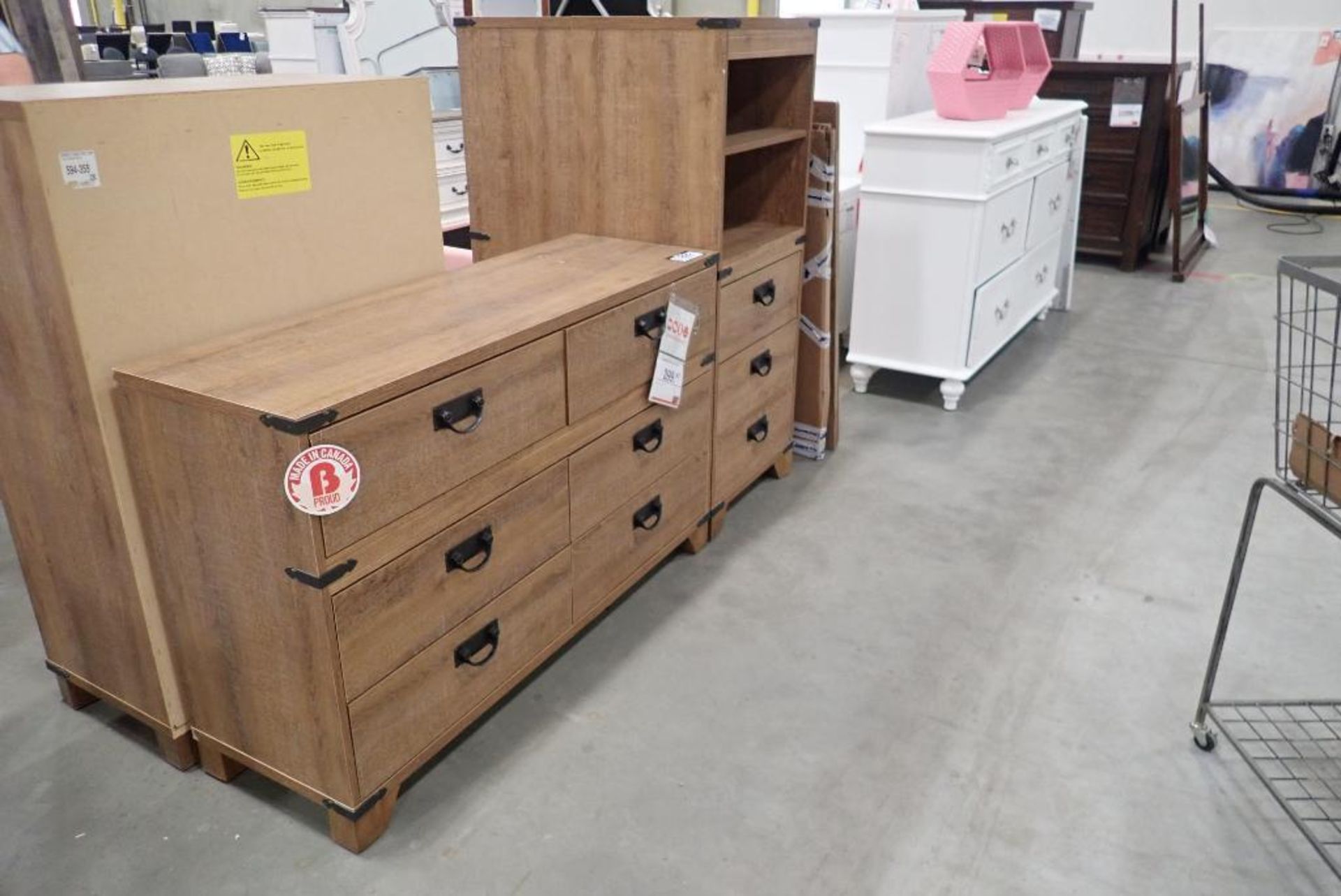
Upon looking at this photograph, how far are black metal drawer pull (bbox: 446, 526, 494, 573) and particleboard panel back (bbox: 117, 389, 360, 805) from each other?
264 mm

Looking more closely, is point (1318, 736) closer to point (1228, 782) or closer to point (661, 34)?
point (1228, 782)

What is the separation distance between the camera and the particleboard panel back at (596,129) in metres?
2.20

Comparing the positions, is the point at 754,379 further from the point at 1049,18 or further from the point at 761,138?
the point at 1049,18

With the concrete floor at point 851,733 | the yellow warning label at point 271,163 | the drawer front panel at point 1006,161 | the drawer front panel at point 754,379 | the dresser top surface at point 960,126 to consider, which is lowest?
the concrete floor at point 851,733

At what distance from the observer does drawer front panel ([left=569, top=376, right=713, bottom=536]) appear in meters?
Result: 2.01

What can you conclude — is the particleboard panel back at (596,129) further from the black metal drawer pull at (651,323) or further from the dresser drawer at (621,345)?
the black metal drawer pull at (651,323)

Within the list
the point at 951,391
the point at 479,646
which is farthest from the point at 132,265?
the point at 951,391

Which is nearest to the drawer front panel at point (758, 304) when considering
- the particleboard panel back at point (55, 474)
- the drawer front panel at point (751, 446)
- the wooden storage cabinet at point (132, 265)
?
the drawer front panel at point (751, 446)

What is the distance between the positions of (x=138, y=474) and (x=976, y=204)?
2686mm

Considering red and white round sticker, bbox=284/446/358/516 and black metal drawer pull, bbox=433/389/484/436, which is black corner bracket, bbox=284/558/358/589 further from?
black metal drawer pull, bbox=433/389/484/436

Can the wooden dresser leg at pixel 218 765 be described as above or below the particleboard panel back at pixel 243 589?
below

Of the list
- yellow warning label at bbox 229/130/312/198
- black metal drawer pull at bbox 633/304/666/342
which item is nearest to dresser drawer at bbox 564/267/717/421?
black metal drawer pull at bbox 633/304/666/342

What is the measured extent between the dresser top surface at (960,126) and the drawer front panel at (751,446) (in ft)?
3.39

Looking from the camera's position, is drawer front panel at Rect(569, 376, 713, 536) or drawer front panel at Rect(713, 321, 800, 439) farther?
drawer front panel at Rect(713, 321, 800, 439)
